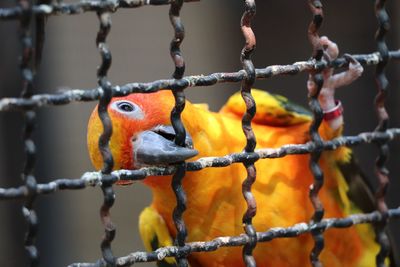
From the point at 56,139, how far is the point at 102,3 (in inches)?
92.6

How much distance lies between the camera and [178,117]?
1.41 m

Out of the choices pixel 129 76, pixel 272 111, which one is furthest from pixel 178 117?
pixel 129 76

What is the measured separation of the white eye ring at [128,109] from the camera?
176cm

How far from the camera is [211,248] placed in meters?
1.44

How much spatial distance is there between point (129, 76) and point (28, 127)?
2.97 m

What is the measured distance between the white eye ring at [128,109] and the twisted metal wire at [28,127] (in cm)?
47

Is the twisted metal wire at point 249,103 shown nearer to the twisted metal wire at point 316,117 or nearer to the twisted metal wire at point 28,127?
the twisted metal wire at point 316,117

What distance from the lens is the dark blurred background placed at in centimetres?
325

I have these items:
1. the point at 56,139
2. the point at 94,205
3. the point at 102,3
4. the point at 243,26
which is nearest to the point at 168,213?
the point at 243,26

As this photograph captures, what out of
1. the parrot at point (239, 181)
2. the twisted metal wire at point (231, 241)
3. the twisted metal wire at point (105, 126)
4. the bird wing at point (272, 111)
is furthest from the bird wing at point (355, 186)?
the twisted metal wire at point (105, 126)

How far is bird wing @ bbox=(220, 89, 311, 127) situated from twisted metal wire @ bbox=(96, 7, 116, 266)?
3.00 ft

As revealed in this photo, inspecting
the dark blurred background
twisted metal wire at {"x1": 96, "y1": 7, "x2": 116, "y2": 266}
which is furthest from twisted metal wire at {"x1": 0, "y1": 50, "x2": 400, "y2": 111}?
the dark blurred background

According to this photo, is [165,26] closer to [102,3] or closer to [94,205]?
[94,205]

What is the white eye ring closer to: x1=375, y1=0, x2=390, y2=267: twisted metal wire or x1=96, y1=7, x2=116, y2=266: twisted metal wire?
x1=96, y1=7, x2=116, y2=266: twisted metal wire
